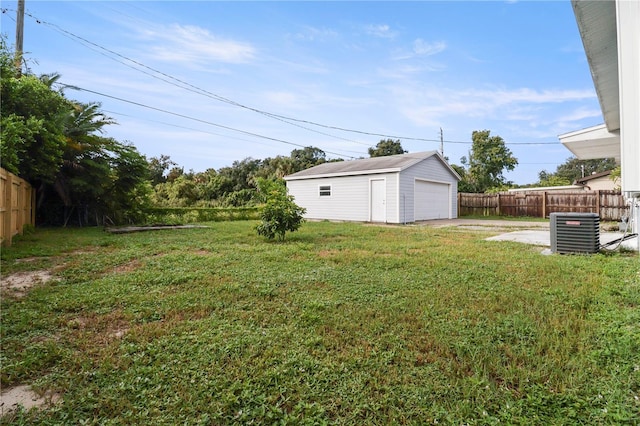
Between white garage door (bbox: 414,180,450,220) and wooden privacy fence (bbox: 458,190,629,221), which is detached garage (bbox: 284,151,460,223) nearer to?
white garage door (bbox: 414,180,450,220)

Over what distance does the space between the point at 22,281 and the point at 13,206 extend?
431 centimetres

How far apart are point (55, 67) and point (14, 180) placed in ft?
22.6

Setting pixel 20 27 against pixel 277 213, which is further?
pixel 20 27

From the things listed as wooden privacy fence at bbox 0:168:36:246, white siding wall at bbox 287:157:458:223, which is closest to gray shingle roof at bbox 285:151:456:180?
white siding wall at bbox 287:157:458:223

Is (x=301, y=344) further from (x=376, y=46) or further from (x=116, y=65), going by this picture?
(x=116, y=65)

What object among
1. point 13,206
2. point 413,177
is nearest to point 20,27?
point 13,206

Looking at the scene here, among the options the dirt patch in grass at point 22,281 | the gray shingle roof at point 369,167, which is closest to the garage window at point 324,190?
the gray shingle roof at point 369,167

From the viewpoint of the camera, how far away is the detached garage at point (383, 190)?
14.0 metres

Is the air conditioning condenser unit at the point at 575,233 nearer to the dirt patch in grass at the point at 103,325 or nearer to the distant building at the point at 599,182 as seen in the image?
the dirt patch in grass at the point at 103,325

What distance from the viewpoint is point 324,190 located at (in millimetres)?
16656

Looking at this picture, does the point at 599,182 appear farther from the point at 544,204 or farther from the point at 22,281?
the point at 22,281

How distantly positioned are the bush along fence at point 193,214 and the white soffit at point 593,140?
10.6 metres

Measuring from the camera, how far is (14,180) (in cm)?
701

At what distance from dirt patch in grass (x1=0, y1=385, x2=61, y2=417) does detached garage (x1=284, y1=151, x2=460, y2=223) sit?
13.0 m
